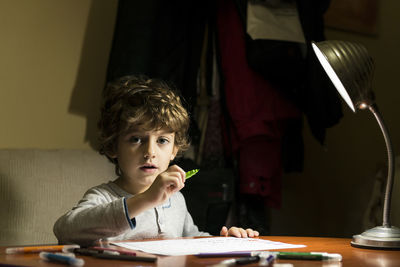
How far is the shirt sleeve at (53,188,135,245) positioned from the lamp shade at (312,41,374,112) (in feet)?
1.73

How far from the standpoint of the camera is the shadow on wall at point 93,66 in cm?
237

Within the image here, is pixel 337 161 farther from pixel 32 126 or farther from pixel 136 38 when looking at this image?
pixel 32 126

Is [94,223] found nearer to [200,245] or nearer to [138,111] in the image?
[200,245]

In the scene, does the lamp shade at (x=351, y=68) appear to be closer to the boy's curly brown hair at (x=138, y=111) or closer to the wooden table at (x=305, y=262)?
the wooden table at (x=305, y=262)

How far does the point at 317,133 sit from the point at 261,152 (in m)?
0.28

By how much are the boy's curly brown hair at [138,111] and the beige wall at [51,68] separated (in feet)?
2.33

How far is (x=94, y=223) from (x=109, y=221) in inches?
1.4

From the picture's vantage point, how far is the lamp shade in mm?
1220

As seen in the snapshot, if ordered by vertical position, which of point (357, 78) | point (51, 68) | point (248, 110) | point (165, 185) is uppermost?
point (51, 68)

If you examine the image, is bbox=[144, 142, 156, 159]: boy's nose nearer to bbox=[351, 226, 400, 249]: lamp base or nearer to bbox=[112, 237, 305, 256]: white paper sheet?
bbox=[112, 237, 305, 256]: white paper sheet

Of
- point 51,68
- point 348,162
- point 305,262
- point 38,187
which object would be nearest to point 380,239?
point 305,262

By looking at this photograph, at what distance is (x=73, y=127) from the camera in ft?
7.72

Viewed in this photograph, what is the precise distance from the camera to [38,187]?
167cm

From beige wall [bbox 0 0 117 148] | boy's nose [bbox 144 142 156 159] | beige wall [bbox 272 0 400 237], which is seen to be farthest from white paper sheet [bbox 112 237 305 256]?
beige wall [bbox 272 0 400 237]
